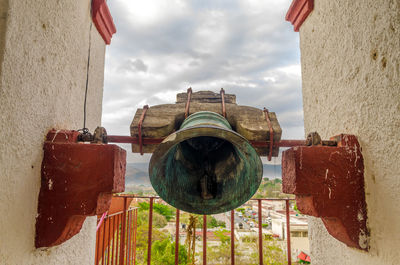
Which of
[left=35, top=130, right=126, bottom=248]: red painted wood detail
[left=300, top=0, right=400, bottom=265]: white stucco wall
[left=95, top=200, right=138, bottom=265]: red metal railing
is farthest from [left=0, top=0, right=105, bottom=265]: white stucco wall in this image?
[left=300, top=0, right=400, bottom=265]: white stucco wall

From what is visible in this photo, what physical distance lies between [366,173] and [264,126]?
1.93 feet

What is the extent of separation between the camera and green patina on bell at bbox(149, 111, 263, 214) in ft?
3.54

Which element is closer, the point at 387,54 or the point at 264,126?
the point at 387,54

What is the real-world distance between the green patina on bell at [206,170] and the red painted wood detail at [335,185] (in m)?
0.23

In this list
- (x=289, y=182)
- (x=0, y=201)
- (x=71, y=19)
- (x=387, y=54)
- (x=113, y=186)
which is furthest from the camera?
(x=71, y=19)

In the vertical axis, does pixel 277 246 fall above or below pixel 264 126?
below

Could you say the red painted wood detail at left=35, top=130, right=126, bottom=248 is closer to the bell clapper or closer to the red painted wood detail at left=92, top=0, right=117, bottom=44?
the bell clapper

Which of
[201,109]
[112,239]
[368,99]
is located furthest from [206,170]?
[112,239]

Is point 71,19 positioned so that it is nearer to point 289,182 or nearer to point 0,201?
point 0,201

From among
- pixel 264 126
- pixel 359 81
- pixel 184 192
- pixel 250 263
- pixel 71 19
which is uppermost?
pixel 71 19

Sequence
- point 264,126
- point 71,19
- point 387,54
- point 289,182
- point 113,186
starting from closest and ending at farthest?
point 387,54
point 113,186
point 289,182
point 71,19
point 264,126

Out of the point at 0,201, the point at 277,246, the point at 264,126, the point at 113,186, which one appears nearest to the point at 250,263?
the point at 277,246

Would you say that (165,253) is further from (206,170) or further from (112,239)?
(206,170)

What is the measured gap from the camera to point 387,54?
1.00 m
